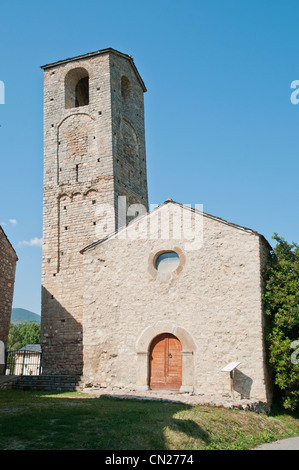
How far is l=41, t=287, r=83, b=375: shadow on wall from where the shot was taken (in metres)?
18.2

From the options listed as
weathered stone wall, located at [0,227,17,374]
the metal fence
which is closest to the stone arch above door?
weathered stone wall, located at [0,227,17,374]

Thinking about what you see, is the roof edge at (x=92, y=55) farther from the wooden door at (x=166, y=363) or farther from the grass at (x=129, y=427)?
the grass at (x=129, y=427)

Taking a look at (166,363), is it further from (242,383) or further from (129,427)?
(129,427)

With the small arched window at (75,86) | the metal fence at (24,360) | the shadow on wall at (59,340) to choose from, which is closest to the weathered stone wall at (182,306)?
the shadow on wall at (59,340)

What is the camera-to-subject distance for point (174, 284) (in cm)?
1334

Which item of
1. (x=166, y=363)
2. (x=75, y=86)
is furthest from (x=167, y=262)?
(x=75, y=86)

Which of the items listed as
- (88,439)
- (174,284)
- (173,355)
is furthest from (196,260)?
(88,439)

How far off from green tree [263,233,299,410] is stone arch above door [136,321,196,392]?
2236 mm

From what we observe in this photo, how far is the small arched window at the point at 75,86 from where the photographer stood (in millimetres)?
22141

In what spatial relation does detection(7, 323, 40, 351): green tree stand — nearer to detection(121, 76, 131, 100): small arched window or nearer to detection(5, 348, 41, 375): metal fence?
detection(5, 348, 41, 375): metal fence

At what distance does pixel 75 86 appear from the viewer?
2298cm

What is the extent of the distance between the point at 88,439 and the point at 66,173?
15238 millimetres

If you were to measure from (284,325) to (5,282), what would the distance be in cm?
1078

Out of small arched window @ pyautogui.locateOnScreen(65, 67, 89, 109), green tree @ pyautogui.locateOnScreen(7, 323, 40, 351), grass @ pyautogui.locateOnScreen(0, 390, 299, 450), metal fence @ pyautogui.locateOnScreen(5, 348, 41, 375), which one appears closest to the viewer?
grass @ pyautogui.locateOnScreen(0, 390, 299, 450)
